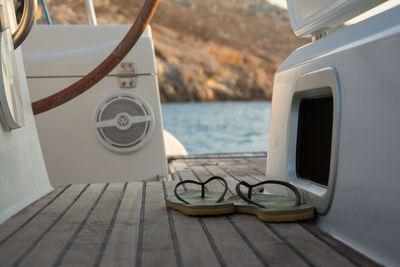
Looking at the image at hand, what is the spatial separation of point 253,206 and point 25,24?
3.48ft

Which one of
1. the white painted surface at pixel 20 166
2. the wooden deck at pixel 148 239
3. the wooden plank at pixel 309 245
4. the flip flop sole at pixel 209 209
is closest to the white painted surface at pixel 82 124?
the white painted surface at pixel 20 166

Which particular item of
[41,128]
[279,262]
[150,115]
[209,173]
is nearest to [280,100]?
[279,262]

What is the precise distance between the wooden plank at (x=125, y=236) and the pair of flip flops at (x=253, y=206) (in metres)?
0.13

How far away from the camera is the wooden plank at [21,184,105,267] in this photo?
36.3 inches

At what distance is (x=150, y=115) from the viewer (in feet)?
8.96

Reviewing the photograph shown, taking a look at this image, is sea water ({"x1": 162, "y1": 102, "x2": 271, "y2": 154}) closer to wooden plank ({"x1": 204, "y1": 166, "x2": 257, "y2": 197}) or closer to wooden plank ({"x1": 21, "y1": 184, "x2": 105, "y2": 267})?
wooden plank ({"x1": 204, "y1": 166, "x2": 257, "y2": 197})

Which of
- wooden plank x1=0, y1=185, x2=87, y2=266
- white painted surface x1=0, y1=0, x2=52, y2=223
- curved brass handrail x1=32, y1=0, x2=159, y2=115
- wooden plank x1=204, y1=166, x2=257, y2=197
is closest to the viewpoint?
wooden plank x1=0, y1=185, x2=87, y2=266

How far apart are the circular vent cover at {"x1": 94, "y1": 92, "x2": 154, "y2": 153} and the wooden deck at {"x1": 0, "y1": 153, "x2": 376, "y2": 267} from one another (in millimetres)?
1120

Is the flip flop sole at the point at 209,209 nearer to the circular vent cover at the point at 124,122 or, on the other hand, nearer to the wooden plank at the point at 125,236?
the wooden plank at the point at 125,236

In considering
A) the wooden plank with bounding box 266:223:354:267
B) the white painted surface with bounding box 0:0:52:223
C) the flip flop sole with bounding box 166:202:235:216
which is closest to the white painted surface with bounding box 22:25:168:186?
the white painted surface with bounding box 0:0:52:223

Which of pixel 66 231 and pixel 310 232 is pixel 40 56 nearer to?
pixel 66 231

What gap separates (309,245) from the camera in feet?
3.25

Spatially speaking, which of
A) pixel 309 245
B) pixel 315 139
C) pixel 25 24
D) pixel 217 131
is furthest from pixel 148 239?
pixel 217 131

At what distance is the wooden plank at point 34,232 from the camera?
0.95 m
